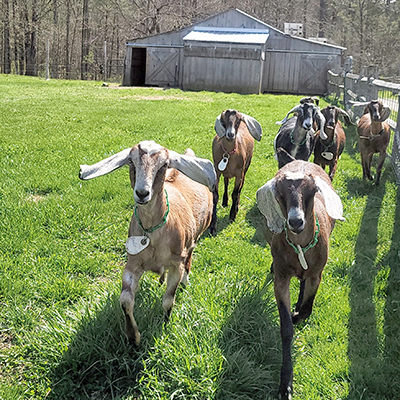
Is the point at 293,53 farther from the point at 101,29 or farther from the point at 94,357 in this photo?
the point at 94,357

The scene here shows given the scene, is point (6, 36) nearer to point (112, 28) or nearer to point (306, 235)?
point (112, 28)

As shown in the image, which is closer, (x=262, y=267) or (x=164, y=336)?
(x=164, y=336)

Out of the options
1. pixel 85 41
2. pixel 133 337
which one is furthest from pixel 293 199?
pixel 85 41

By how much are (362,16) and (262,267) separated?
38.7 metres

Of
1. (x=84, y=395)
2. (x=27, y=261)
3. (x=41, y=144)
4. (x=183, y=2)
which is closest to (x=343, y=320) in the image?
(x=84, y=395)

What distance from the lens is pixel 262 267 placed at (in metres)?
4.96

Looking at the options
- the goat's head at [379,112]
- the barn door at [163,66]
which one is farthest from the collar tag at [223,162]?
the barn door at [163,66]

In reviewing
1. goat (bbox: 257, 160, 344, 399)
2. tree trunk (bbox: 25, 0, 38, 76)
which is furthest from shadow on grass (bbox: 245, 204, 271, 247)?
tree trunk (bbox: 25, 0, 38, 76)

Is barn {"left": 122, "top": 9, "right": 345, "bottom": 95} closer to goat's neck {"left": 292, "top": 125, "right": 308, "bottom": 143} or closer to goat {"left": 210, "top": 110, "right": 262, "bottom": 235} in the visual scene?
goat's neck {"left": 292, "top": 125, "right": 308, "bottom": 143}

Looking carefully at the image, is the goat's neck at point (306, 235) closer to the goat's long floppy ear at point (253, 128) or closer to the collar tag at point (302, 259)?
the collar tag at point (302, 259)

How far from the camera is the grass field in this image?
10.5 ft

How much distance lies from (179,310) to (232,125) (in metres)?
3.18

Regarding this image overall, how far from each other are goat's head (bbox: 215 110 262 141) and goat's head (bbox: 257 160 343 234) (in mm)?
3077

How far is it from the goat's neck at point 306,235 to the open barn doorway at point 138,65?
28705mm
